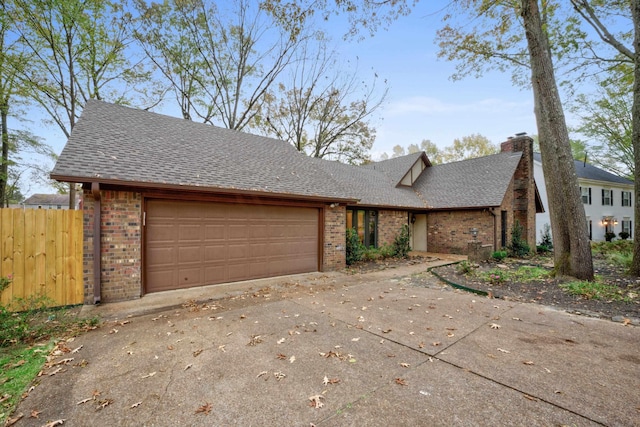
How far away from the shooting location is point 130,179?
5484mm

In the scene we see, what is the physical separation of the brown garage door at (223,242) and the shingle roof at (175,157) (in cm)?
69

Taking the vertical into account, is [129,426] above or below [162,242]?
below

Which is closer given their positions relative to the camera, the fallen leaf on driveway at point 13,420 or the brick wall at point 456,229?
the fallen leaf on driveway at point 13,420

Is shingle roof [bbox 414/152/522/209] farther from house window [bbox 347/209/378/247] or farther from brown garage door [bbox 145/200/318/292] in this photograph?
brown garage door [bbox 145/200/318/292]

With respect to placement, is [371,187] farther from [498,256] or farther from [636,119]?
[636,119]

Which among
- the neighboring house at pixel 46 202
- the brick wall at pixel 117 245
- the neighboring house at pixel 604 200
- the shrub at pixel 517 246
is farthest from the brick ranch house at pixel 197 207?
the neighboring house at pixel 46 202

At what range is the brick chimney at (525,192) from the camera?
13977mm

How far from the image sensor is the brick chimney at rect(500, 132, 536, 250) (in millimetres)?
13977

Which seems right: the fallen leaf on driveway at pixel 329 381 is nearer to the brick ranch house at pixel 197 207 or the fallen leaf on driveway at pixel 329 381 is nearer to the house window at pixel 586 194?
the brick ranch house at pixel 197 207

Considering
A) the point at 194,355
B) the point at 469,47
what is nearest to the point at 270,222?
the point at 194,355

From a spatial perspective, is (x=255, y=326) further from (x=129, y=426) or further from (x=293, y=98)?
(x=293, y=98)

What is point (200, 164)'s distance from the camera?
7316 mm

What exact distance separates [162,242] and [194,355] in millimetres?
3696

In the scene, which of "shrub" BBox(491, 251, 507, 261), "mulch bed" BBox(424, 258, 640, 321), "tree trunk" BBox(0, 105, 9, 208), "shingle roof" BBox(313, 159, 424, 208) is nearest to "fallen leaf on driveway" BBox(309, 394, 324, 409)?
"mulch bed" BBox(424, 258, 640, 321)
